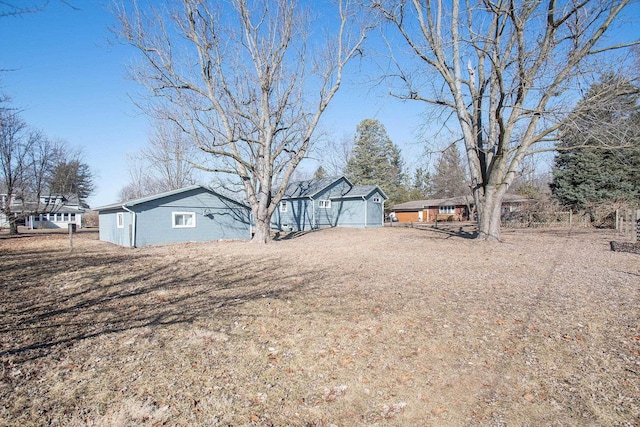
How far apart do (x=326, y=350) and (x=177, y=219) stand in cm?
1631

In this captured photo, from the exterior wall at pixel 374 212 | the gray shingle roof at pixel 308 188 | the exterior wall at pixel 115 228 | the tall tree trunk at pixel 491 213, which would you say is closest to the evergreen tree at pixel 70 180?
the exterior wall at pixel 115 228

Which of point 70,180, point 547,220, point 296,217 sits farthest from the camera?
point 70,180

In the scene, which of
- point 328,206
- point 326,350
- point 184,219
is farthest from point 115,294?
point 328,206

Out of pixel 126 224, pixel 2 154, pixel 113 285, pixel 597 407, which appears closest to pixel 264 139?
pixel 126 224

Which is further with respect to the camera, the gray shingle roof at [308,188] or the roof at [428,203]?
the roof at [428,203]

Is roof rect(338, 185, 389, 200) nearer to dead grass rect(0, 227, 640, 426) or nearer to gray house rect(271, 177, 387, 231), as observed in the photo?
gray house rect(271, 177, 387, 231)

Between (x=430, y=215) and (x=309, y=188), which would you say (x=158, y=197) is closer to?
(x=309, y=188)

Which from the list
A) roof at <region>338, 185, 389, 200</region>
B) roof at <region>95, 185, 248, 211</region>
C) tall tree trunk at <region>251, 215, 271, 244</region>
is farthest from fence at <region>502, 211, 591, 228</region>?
roof at <region>95, 185, 248, 211</region>

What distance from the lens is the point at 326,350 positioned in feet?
13.2

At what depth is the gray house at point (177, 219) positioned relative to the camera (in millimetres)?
16953

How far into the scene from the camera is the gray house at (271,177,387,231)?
28.5 meters

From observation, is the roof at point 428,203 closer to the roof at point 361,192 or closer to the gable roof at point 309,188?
the roof at point 361,192

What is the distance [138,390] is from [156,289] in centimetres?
424

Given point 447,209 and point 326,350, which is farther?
point 447,209
